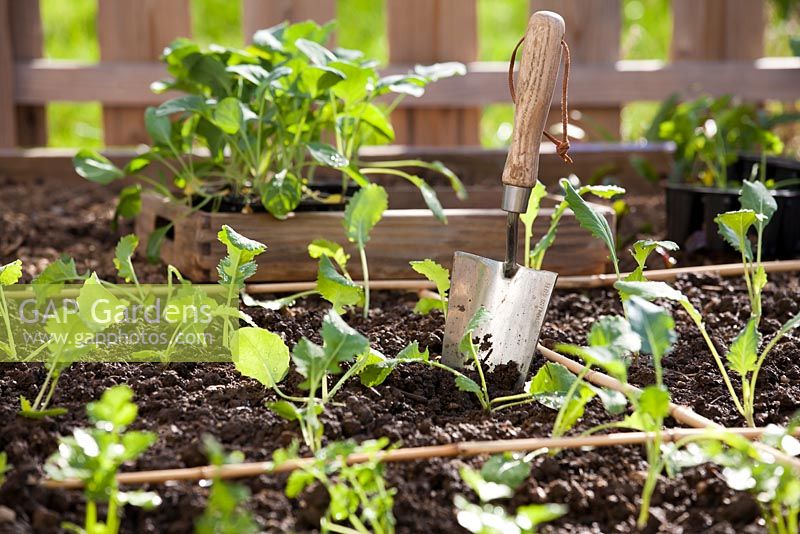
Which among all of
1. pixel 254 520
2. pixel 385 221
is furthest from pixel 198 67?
pixel 254 520

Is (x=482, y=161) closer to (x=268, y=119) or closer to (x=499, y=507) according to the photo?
(x=268, y=119)

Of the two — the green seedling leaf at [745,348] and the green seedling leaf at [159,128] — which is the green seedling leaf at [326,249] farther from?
the green seedling leaf at [745,348]

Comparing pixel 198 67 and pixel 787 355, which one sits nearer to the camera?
pixel 787 355

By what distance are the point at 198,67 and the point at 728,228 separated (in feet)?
3.78

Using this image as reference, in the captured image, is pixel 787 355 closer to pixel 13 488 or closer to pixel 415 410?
pixel 415 410

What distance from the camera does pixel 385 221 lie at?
2102 millimetres

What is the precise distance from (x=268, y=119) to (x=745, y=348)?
1087 mm

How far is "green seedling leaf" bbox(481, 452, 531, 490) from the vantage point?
1.08 meters

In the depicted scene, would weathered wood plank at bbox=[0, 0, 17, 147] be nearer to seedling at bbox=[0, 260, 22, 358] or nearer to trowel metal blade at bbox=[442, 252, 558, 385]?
seedling at bbox=[0, 260, 22, 358]

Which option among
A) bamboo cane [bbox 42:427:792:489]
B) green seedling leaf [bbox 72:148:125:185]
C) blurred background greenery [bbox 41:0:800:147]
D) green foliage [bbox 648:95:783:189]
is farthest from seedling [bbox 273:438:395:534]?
blurred background greenery [bbox 41:0:800:147]

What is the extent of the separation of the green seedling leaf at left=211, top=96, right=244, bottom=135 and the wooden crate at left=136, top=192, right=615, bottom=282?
0.73 ft

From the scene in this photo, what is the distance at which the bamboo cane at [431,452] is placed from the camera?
1102mm

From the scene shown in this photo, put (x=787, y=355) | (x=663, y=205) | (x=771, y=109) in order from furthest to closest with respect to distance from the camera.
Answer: (x=771, y=109) < (x=663, y=205) < (x=787, y=355)

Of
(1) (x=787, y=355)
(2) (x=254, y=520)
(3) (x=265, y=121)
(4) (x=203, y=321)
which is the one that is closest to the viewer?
(2) (x=254, y=520)
